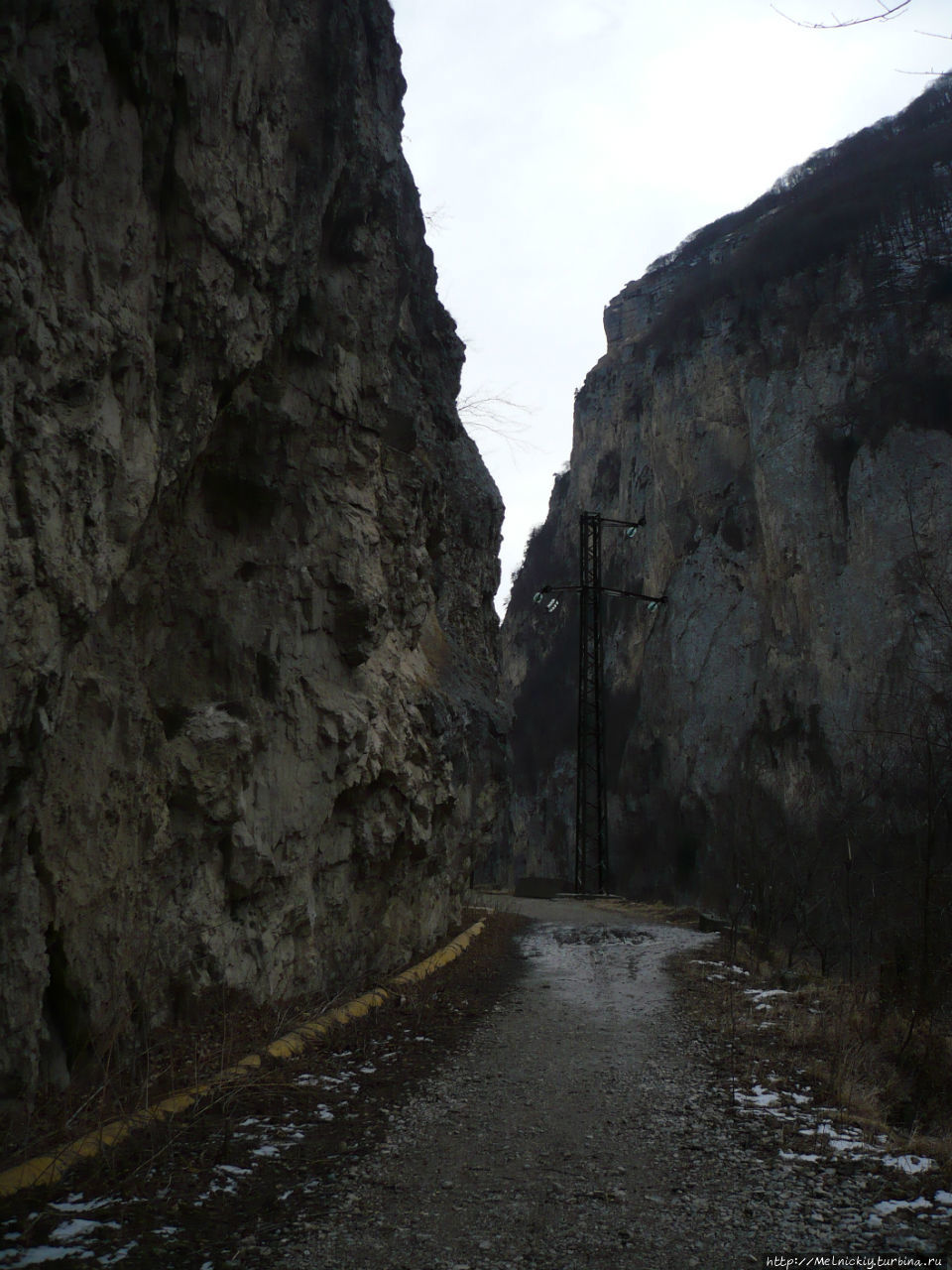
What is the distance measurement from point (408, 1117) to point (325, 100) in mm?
8402

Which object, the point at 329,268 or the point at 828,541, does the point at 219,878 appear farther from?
the point at 828,541

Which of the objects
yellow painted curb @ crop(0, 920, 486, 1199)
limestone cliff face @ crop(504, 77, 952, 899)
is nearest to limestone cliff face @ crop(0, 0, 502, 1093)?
yellow painted curb @ crop(0, 920, 486, 1199)

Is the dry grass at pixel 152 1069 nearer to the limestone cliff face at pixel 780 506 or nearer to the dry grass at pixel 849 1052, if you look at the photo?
the dry grass at pixel 849 1052

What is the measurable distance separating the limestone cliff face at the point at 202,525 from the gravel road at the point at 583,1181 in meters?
1.86

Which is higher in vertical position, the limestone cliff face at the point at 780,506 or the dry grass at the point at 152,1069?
the limestone cliff face at the point at 780,506

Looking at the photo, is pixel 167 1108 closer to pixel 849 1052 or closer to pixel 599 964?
pixel 849 1052

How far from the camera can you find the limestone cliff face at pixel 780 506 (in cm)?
2773

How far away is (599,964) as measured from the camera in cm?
1228

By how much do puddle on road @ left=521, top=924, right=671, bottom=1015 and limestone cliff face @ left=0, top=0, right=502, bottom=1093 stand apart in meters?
1.90

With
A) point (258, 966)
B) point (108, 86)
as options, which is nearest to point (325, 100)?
point (108, 86)

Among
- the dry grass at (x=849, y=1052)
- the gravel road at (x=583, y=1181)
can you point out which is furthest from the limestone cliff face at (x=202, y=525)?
the dry grass at (x=849, y=1052)

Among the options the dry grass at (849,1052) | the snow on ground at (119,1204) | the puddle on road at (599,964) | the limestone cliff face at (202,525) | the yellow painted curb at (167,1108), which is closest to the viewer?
the snow on ground at (119,1204)

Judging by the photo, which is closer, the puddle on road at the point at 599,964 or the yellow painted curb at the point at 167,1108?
the yellow painted curb at the point at 167,1108

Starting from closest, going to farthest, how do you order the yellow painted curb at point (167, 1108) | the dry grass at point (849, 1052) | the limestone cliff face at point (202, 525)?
the yellow painted curb at point (167, 1108)
the limestone cliff face at point (202, 525)
the dry grass at point (849, 1052)
